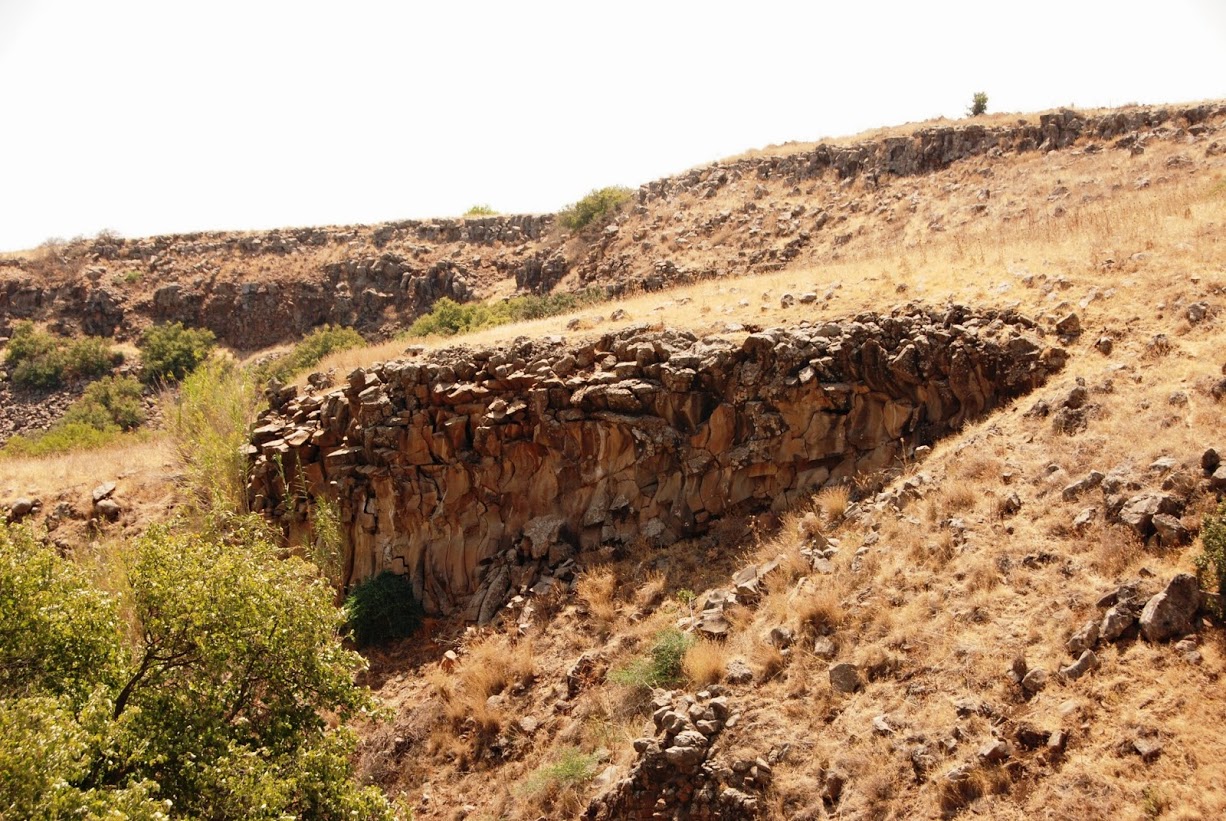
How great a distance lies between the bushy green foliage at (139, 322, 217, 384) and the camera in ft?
111

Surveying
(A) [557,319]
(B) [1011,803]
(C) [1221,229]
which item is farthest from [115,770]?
(C) [1221,229]

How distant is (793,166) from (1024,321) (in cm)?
2136

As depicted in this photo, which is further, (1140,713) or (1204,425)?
(1204,425)

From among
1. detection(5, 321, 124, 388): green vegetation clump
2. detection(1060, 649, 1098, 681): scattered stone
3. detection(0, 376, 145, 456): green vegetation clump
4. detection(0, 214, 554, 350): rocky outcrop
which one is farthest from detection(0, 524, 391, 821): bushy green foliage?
detection(5, 321, 124, 388): green vegetation clump

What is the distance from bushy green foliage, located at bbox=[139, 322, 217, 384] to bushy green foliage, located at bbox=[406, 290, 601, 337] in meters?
12.4

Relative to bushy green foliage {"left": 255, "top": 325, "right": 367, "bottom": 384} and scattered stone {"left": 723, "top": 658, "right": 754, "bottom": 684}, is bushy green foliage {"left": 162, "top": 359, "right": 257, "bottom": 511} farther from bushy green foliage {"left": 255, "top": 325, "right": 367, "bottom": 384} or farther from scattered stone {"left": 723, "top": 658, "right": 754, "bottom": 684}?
scattered stone {"left": 723, "top": 658, "right": 754, "bottom": 684}

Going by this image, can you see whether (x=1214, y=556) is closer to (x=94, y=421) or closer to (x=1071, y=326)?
(x=1071, y=326)

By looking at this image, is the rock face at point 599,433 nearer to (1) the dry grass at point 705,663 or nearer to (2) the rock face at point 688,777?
(1) the dry grass at point 705,663

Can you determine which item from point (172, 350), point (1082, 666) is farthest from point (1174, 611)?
point (172, 350)

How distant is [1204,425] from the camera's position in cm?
923

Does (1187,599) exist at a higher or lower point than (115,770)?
higher

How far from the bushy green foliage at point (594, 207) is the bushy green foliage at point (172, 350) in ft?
52.8

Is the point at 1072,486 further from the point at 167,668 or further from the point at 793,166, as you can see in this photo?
the point at 793,166

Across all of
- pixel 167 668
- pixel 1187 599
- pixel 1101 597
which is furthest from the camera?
pixel 167 668
